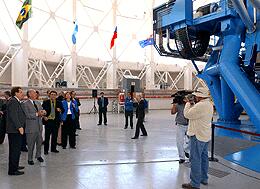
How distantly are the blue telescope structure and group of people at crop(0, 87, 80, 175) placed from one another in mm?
3985

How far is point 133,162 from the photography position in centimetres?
662

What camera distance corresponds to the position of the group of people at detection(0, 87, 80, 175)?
5.64 m

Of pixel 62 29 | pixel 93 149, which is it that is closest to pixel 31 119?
pixel 93 149

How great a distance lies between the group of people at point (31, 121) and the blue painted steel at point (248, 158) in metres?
4.30

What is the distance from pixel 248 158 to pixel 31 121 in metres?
4.72

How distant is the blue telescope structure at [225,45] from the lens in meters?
7.08

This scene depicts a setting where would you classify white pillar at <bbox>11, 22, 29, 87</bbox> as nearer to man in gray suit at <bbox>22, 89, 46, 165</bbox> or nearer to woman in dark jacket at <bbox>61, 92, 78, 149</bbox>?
woman in dark jacket at <bbox>61, 92, 78, 149</bbox>

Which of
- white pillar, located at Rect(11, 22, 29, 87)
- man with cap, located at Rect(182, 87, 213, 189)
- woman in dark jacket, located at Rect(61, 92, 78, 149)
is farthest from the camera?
white pillar, located at Rect(11, 22, 29, 87)

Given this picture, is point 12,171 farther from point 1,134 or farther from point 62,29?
point 62,29

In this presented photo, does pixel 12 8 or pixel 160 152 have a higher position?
pixel 12 8

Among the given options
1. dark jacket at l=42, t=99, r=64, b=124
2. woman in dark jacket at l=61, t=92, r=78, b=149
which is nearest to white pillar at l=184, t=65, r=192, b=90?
woman in dark jacket at l=61, t=92, r=78, b=149

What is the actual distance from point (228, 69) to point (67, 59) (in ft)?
53.0

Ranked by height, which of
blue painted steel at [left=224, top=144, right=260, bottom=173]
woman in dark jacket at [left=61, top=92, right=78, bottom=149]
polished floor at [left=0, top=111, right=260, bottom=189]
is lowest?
polished floor at [left=0, top=111, right=260, bottom=189]

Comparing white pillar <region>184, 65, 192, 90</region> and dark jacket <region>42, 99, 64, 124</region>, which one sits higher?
white pillar <region>184, 65, 192, 90</region>
